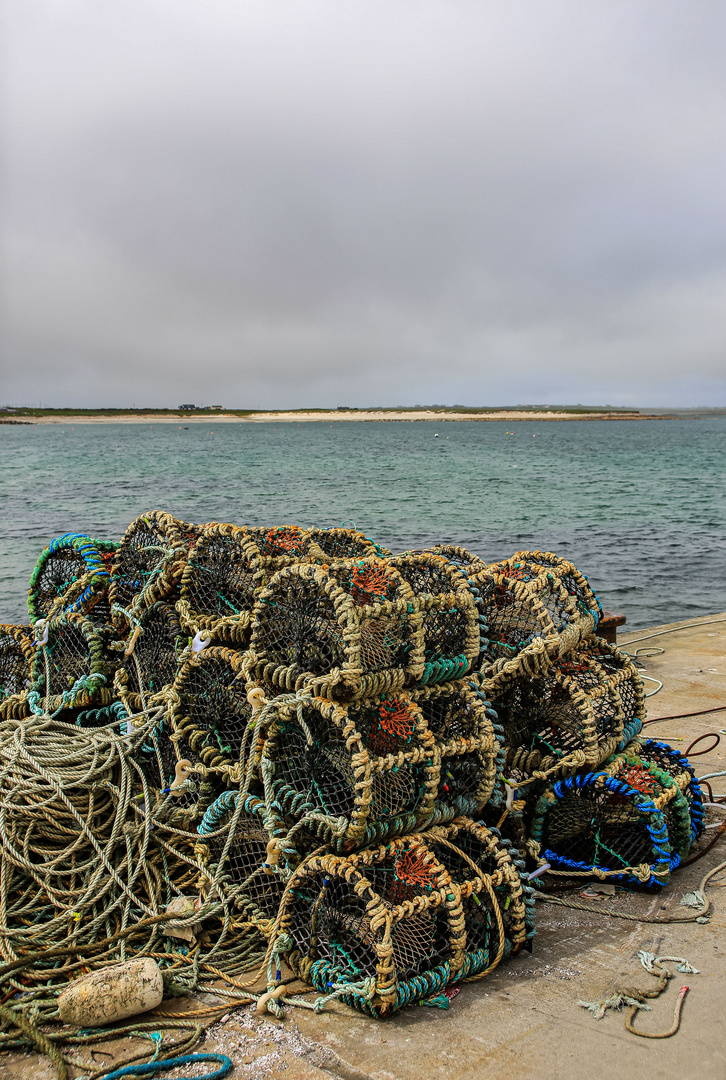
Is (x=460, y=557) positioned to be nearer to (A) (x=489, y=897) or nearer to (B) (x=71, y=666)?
(A) (x=489, y=897)

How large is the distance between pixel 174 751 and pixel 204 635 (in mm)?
571

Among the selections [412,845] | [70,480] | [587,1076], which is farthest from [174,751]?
[70,480]

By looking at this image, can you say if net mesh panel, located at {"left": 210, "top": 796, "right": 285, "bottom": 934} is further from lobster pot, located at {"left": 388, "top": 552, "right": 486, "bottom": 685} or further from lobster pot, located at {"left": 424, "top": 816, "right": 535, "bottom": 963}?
lobster pot, located at {"left": 388, "top": 552, "right": 486, "bottom": 685}

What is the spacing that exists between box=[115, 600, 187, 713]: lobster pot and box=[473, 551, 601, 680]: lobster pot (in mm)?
1446

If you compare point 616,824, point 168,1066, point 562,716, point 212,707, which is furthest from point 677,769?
point 168,1066

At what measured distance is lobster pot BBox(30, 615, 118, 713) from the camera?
3775 mm

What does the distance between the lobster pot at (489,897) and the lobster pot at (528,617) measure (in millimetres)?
788

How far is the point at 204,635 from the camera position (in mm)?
3350

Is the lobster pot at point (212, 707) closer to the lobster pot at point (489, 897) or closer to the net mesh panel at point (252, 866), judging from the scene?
the net mesh panel at point (252, 866)

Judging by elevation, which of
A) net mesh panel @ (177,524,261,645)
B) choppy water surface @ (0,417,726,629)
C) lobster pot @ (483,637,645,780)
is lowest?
choppy water surface @ (0,417,726,629)

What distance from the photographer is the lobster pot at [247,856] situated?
2.90m

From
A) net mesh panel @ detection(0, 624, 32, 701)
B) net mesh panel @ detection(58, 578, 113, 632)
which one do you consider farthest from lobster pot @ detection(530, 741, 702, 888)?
net mesh panel @ detection(0, 624, 32, 701)

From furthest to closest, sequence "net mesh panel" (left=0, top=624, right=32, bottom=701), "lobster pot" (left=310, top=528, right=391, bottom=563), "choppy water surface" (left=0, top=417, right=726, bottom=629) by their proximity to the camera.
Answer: "choppy water surface" (left=0, top=417, right=726, bottom=629) → "net mesh panel" (left=0, top=624, right=32, bottom=701) → "lobster pot" (left=310, top=528, right=391, bottom=563)

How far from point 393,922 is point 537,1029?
0.51m
